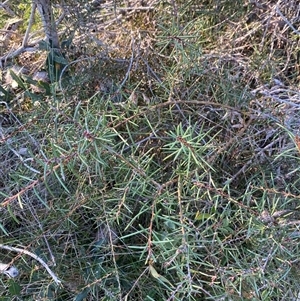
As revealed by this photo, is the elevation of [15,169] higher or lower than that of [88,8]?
lower

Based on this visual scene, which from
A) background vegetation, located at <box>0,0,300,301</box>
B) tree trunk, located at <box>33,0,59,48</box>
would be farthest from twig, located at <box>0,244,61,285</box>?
tree trunk, located at <box>33,0,59,48</box>

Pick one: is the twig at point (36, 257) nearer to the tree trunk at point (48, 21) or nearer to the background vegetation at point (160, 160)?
the background vegetation at point (160, 160)

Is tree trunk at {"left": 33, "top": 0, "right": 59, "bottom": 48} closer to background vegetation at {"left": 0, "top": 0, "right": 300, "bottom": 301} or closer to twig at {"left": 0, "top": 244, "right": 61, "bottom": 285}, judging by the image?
background vegetation at {"left": 0, "top": 0, "right": 300, "bottom": 301}

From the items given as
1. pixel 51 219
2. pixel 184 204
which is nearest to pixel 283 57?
pixel 184 204

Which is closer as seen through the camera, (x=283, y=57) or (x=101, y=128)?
(x=101, y=128)

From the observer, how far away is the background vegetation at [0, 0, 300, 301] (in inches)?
Answer: 40.6

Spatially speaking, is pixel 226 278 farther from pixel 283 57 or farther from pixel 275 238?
pixel 283 57

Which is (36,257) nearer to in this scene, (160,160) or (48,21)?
(160,160)

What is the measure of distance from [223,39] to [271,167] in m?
0.51

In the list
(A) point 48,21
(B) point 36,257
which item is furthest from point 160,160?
(A) point 48,21

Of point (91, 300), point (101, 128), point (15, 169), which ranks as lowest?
point (91, 300)

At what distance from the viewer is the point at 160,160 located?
4.06 ft

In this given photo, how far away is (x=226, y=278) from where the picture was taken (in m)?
1.06

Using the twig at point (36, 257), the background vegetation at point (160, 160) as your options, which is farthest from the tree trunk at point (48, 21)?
the twig at point (36, 257)
